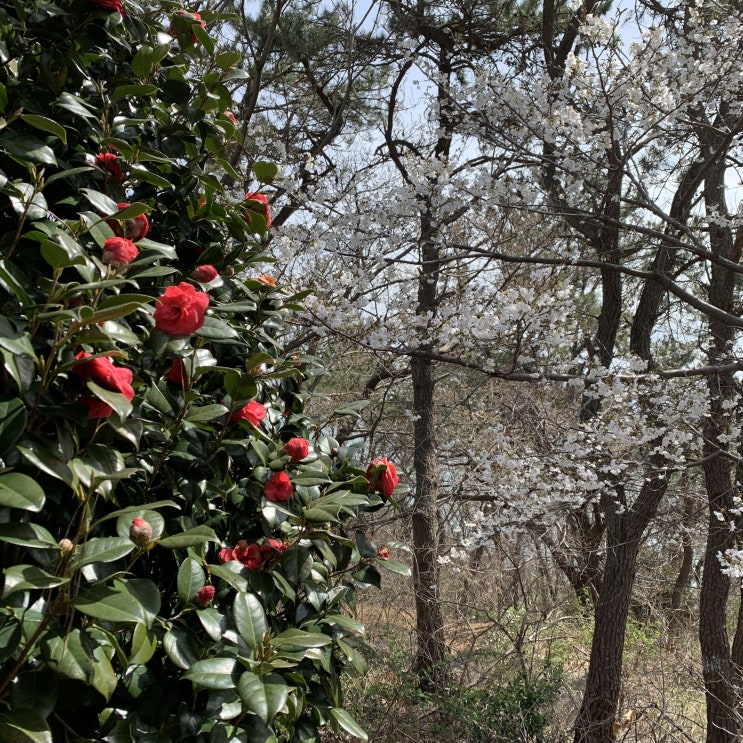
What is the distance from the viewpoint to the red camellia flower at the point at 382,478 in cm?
120

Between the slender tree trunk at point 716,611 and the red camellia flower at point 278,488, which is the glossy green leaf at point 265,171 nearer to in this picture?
the red camellia flower at point 278,488

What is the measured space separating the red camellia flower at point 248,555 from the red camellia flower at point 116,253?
1.52 feet

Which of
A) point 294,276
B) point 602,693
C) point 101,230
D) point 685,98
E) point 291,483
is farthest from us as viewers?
point 294,276

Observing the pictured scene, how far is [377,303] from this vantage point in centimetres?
545

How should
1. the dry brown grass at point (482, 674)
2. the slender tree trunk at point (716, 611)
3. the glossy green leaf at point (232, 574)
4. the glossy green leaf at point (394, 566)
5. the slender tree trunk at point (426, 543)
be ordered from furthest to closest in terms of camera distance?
the slender tree trunk at point (426, 543), the slender tree trunk at point (716, 611), the dry brown grass at point (482, 674), the glossy green leaf at point (394, 566), the glossy green leaf at point (232, 574)

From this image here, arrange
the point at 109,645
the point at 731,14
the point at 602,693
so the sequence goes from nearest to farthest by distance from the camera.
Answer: the point at 109,645 < the point at 731,14 < the point at 602,693

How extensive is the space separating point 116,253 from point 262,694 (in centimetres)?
57

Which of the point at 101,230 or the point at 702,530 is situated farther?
the point at 702,530

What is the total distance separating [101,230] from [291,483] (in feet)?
1.54

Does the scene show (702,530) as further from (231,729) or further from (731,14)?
(231,729)

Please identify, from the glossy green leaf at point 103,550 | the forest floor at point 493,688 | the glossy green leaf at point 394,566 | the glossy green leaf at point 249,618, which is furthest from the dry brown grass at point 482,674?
the glossy green leaf at point 103,550

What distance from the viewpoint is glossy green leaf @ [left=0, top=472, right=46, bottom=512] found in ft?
2.04

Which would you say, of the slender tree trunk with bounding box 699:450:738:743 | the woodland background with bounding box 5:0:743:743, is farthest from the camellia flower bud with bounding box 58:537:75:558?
the slender tree trunk with bounding box 699:450:738:743

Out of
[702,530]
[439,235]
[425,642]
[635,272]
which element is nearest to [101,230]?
[635,272]
